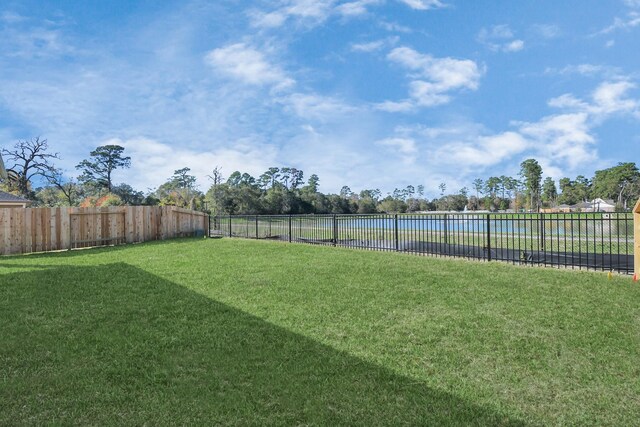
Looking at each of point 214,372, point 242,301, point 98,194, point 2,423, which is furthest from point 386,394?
point 98,194

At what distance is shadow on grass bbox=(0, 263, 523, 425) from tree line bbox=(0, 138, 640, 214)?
601 centimetres

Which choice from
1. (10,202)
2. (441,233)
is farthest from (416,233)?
(10,202)

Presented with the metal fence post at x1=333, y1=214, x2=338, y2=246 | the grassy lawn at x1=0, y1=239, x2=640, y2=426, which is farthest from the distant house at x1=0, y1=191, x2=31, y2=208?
the metal fence post at x1=333, y1=214, x2=338, y2=246

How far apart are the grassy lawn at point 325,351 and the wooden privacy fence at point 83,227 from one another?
704 centimetres

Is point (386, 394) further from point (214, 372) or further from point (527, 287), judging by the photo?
point (527, 287)

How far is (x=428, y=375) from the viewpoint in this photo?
2699 mm

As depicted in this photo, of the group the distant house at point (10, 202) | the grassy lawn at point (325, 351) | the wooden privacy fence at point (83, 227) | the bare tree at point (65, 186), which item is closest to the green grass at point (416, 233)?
the wooden privacy fence at point (83, 227)

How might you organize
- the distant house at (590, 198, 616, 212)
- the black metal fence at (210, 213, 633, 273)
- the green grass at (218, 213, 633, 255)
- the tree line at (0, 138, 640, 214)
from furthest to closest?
the distant house at (590, 198, 616, 212) < the tree line at (0, 138, 640, 214) < the green grass at (218, 213, 633, 255) < the black metal fence at (210, 213, 633, 273)

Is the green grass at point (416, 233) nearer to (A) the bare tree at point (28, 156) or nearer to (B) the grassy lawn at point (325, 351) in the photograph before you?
(B) the grassy lawn at point (325, 351)

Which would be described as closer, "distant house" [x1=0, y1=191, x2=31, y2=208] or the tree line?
"distant house" [x1=0, y1=191, x2=31, y2=208]

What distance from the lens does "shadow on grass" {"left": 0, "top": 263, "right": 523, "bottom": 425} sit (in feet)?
7.10

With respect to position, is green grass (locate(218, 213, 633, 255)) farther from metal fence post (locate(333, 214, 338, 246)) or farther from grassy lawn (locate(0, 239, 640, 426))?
grassy lawn (locate(0, 239, 640, 426))

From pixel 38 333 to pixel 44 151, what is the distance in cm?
3802

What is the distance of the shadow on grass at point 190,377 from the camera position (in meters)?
2.16
